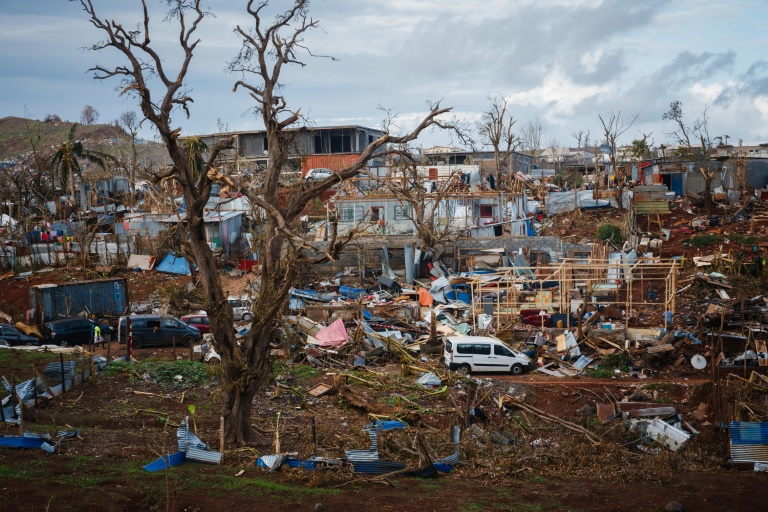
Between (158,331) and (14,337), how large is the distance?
4563 millimetres

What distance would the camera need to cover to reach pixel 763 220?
38812 mm

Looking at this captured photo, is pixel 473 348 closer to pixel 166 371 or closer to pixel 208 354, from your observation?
pixel 208 354

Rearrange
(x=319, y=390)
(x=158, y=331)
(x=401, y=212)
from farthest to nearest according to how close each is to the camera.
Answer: (x=401, y=212), (x=158, y=331), (x=319, y=390)

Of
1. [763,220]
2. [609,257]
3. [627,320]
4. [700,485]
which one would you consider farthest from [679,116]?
[700,485]

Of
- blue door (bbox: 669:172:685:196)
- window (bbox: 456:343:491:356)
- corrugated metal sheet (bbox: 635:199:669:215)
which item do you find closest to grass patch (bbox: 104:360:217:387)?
window (bbox: 456:343:491:356)

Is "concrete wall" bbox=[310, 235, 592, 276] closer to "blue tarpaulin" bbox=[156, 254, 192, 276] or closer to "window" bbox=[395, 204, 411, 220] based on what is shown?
"window" bbox=[395, 204, 411, 220]

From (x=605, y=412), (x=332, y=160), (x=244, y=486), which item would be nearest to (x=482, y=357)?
(x=605, y=412)

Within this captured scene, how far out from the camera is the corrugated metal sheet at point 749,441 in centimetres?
1302

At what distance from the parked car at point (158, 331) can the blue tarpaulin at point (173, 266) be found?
930 cm

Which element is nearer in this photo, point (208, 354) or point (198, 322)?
point (208, 354)

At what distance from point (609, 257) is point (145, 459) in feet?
85.6

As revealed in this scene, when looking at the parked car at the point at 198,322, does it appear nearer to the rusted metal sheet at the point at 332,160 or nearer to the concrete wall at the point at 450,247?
the concrete wall at the point at 450,247

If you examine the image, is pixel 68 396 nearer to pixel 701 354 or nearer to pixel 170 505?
pixel 170 505

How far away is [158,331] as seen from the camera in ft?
83.3
